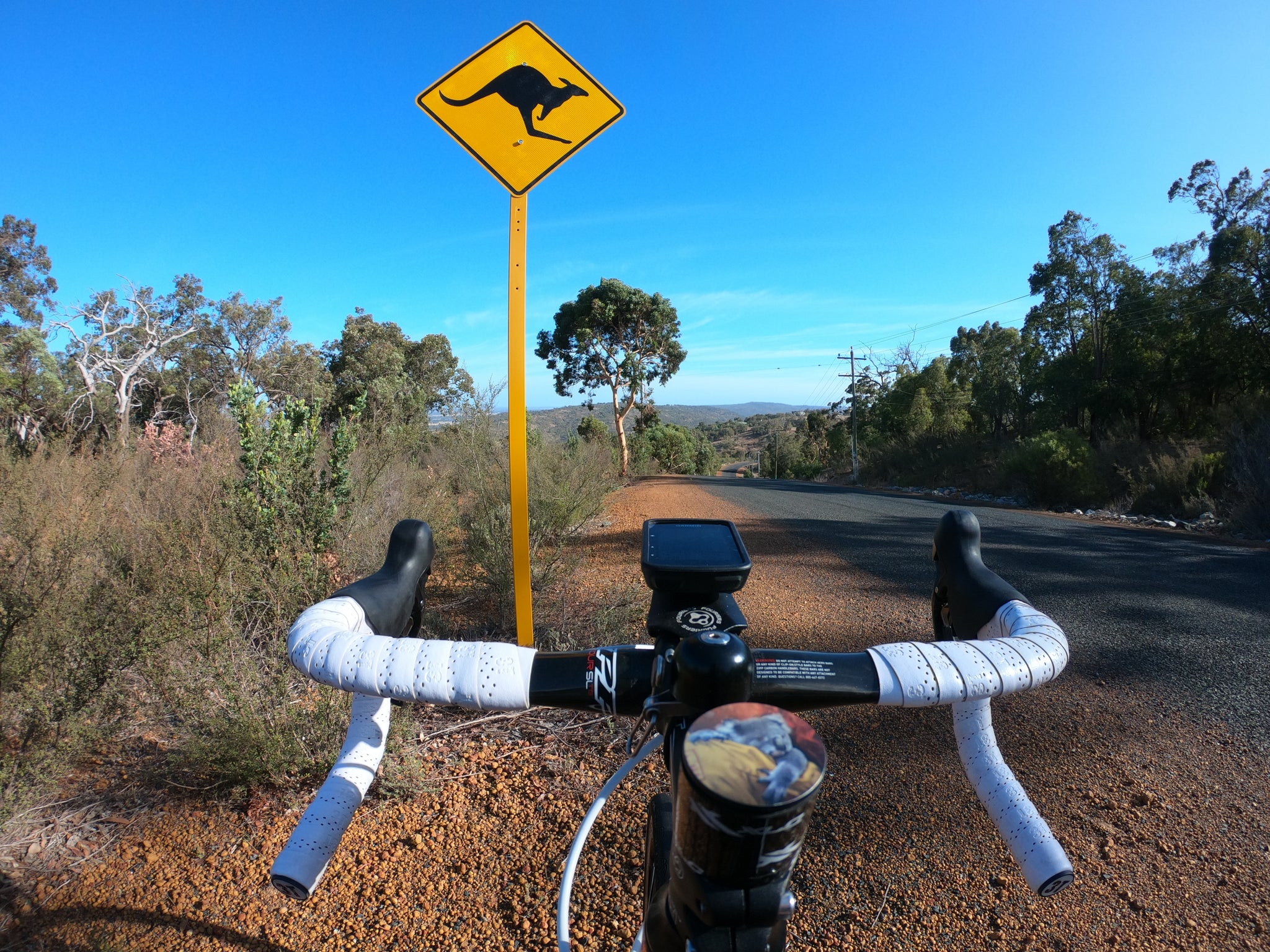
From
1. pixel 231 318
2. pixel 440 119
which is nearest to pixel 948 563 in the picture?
pixel 440 119

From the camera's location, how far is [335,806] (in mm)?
1011

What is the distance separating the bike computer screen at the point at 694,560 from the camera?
1227mm

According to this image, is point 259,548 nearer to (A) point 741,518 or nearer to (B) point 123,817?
(B) point 123,817

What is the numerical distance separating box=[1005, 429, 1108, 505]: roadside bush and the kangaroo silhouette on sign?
17.7 meters

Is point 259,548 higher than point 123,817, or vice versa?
point 259,548

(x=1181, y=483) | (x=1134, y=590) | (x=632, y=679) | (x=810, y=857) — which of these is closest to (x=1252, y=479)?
(x=1181, y=483)

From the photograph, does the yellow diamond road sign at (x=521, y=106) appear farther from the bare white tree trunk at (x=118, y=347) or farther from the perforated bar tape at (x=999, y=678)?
the bare white tree trunk at (x=118, y=347)

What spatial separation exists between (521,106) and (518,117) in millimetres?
45

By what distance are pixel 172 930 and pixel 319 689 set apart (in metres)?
1.00

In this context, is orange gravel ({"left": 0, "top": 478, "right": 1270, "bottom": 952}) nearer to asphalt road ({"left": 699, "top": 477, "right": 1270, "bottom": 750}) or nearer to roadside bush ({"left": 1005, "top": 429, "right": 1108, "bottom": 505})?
asphalt road ({"left": 699, "top": 477, "right": 1270, "bottom": 750})

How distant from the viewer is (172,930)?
1.83 m

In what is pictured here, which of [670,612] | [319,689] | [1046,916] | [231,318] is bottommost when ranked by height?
[1046,916]

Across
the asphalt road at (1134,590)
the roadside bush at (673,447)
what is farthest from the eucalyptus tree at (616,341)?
the asphalt road at (1134,590)

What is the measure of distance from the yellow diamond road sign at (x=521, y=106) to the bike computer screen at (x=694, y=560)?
5.54ft
